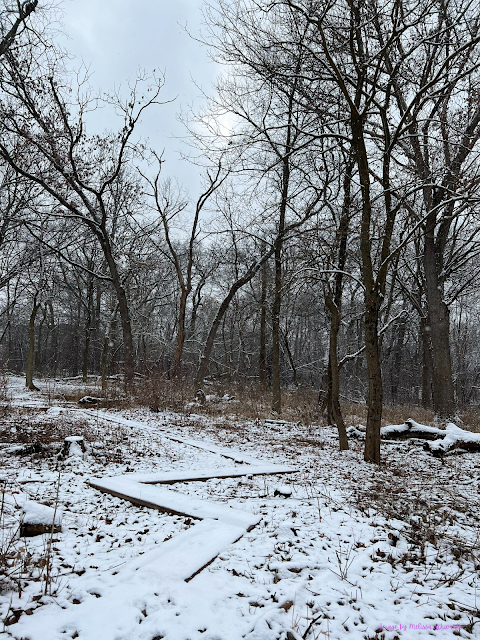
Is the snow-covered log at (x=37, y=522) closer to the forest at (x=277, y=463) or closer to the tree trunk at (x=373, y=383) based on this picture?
the forest at (x=277, y=463)

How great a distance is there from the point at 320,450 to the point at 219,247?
Answer: 1972 centimetres

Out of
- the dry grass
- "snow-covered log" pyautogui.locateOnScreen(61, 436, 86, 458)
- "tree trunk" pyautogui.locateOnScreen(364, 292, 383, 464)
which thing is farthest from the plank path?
the dry grass

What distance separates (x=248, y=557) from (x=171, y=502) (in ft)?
4.60

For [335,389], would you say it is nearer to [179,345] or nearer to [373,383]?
[373,383]

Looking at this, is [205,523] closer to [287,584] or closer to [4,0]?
[287,584]

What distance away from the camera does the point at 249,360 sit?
96.6ft

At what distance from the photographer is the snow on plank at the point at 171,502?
3.91 metres

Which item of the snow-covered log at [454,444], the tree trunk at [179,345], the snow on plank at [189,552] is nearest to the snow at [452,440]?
the snow-covered log at [454,444]

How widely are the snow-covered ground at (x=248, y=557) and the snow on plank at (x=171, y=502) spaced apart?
0.08 m

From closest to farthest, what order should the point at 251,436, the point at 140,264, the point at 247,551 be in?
the point at 247,551, the point at 251,436, the point at 140,264

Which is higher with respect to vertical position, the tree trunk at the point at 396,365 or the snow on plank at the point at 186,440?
the tree trunk at the point at 396,365

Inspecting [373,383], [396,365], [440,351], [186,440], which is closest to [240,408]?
[186,440]

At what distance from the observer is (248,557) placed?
3133mm

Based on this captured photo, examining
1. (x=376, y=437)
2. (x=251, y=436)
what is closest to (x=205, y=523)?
(x=376, y=437)
